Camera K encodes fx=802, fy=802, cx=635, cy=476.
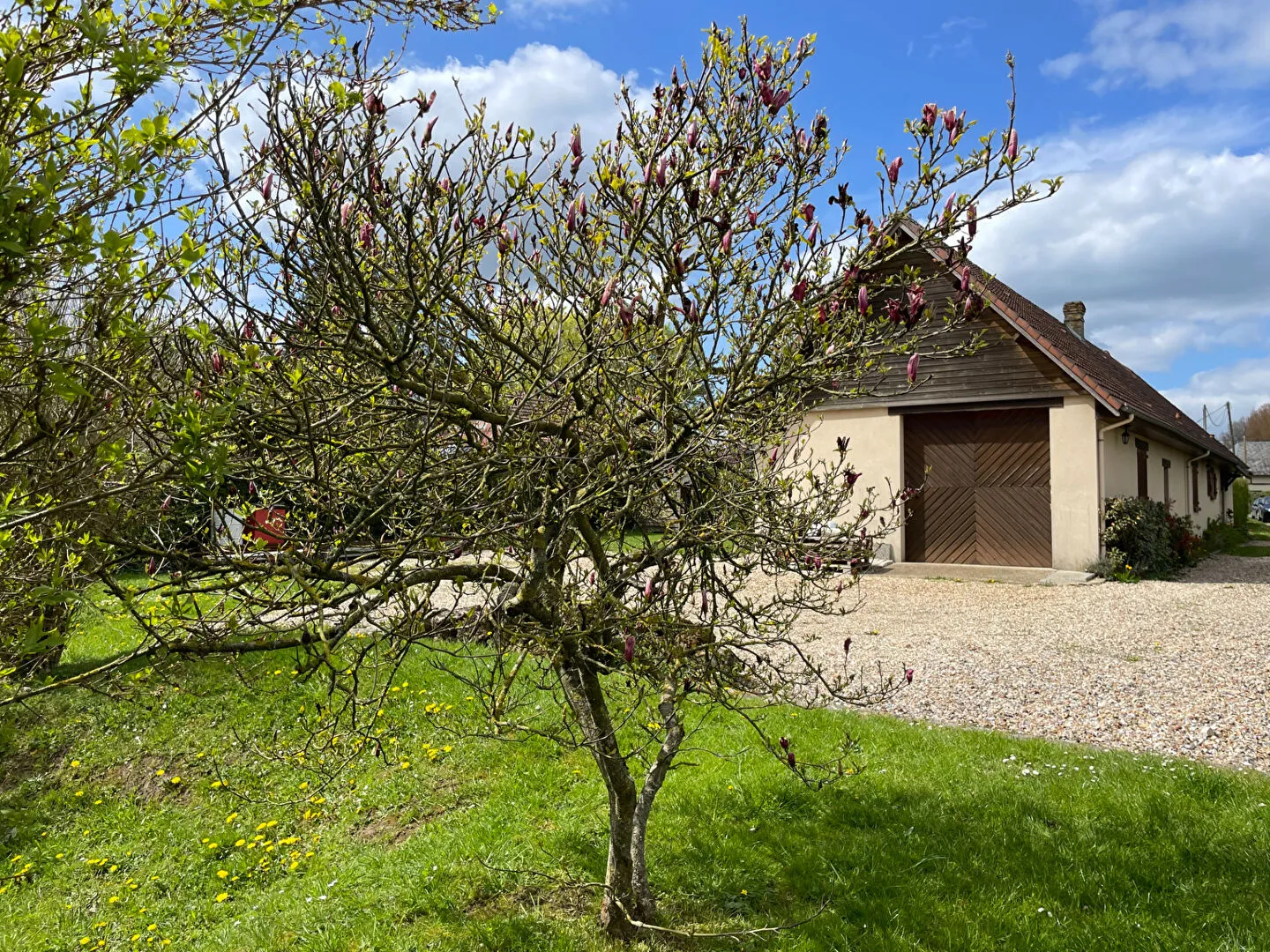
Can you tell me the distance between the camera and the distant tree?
84.4m

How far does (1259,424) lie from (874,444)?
3743 inches

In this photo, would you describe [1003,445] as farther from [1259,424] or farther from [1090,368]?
[1259,424]

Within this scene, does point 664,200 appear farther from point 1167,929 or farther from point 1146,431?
point 1146,431

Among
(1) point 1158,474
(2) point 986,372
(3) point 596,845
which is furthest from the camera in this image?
(1) point 1158,474

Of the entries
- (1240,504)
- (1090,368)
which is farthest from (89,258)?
(1240,504)

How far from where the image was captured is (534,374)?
9.63 feet

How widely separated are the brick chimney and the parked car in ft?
73.2

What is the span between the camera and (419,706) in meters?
6.72

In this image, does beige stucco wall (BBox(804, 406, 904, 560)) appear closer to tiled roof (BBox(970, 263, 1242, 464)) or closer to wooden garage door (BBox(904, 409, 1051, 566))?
wooden garage door (BBox(904, 409, 1051, 566))

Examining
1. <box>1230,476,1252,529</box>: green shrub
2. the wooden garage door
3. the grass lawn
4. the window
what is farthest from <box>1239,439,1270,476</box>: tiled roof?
the grass lawn

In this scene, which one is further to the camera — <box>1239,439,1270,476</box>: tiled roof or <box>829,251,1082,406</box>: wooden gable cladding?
A: <box>1239,439,1270,476</box>: tiled roof

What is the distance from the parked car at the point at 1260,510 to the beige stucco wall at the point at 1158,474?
15253 millimetres

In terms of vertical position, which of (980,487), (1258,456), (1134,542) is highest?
(1258,456)

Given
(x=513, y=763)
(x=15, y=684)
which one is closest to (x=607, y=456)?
(x=15, y=684)
